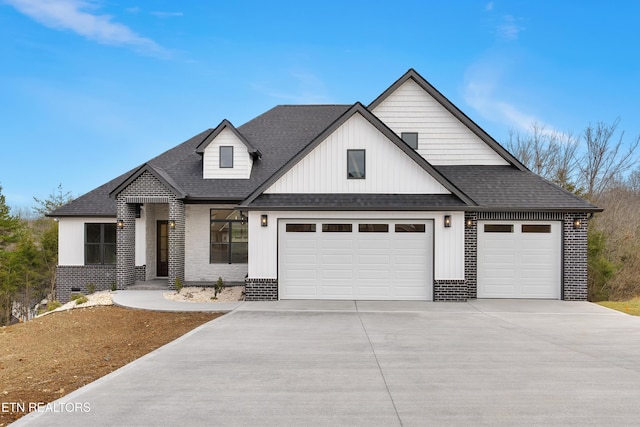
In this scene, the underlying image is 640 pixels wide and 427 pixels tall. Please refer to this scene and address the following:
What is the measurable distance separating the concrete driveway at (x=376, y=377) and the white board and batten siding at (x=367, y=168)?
4.41 m

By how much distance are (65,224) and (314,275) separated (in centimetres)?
1129

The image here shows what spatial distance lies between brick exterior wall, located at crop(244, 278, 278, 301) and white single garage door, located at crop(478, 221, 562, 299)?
6786 mm

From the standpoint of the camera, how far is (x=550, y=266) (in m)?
12.5

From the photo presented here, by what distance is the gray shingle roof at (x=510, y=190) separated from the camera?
12.2m

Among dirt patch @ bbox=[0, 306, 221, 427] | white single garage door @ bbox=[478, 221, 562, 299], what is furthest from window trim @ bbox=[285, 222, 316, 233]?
white single garage door @ bbox=[478, 221, 562, 299]

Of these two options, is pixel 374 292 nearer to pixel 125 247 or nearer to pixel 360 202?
pixel 360 202

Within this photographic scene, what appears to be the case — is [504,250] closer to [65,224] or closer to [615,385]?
[615,385]

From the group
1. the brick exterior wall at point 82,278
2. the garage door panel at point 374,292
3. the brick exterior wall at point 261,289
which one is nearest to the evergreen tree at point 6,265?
the brick exterior wall at point 82,278

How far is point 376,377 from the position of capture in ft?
18.3

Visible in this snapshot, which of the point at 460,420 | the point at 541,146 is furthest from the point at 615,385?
the point at 541,146

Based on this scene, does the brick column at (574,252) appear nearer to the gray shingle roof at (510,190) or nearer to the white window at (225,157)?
the gray shingle roof at (510,190)

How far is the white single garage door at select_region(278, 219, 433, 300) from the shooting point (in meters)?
12.1

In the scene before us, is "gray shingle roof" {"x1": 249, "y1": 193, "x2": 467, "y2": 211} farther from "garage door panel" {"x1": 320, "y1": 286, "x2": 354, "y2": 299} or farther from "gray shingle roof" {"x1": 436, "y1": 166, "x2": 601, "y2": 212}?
"garage door panel" {"x1": 320, "y1": 286, "x2": 354, "y2": 299}
